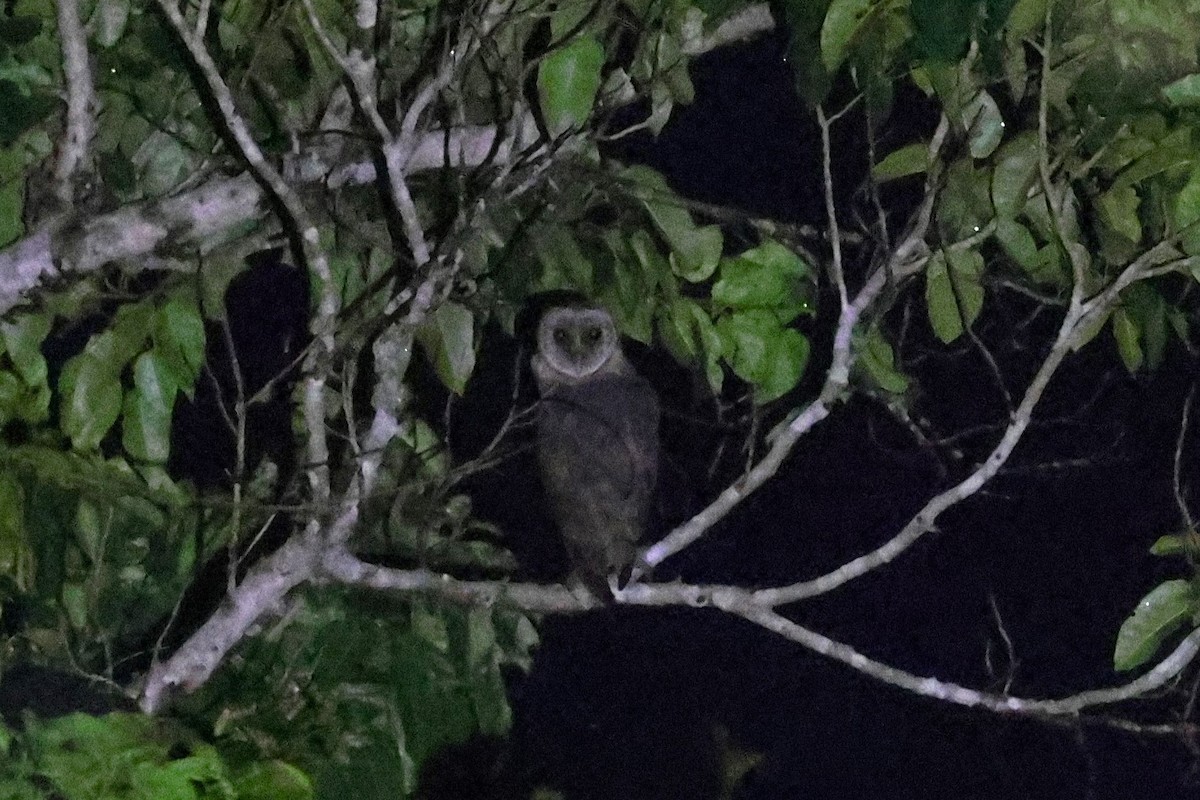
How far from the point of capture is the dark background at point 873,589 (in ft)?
4.79

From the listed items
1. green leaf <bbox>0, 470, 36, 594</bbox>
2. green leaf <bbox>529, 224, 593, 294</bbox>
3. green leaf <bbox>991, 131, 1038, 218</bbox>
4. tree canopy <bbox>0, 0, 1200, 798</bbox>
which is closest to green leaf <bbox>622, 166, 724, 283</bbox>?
tree canopy <bbox>0, 0, 1200, 798</bbox>

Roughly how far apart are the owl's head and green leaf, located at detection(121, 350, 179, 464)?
563mm

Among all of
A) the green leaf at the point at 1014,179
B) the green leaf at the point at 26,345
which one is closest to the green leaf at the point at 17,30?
the green leaf at the point at 26,345

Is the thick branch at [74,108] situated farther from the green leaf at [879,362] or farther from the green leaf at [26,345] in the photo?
the green leaf at [879,362]

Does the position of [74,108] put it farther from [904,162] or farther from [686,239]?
[904,162]

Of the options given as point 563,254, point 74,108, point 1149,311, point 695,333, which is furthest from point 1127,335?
point 74,108

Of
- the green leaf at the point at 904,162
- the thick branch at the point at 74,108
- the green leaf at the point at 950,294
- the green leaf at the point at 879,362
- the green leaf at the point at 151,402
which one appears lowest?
the green leaf at the point at 879,362

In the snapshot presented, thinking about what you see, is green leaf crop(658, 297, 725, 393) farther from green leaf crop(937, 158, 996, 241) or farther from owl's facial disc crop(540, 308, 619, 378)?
owl's facial disc crop(540, 308, 619, 378)

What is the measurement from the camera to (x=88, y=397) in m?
1.11

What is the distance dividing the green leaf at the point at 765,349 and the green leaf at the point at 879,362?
5 centimetres

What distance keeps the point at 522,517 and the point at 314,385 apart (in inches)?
24.2

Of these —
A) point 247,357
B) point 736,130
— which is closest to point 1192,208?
point 736,130

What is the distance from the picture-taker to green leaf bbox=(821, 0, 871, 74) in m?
0.95

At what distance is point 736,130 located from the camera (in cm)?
145
